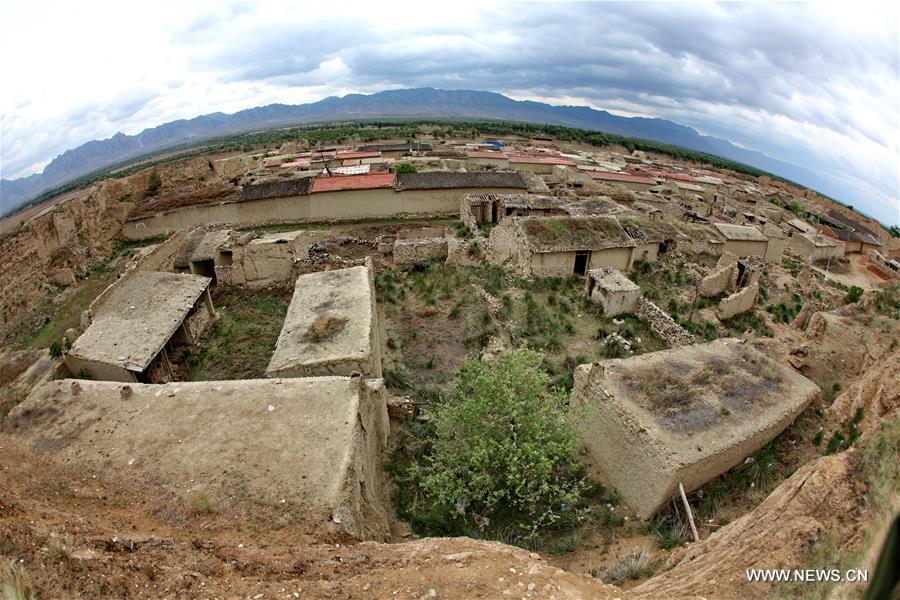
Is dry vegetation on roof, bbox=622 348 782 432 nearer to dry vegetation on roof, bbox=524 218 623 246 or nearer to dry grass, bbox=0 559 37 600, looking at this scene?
dry grass, bbox=0 559 37 600

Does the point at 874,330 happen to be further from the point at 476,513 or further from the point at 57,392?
the point at 57,392

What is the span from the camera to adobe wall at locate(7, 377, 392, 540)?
634 centimetres

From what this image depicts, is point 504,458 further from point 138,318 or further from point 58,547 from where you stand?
point 138,318

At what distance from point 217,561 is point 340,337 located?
580 centimetres

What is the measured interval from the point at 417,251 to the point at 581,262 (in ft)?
26.2

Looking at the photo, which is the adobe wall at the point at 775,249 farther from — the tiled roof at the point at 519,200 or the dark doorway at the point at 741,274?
the tiled roof at the point at 519,200

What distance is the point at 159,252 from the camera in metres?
19.8

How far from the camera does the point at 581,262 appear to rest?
20.5 m

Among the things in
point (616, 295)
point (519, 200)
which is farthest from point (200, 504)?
point (519, 200)

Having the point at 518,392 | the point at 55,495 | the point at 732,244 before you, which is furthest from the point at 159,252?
the point at 732,244

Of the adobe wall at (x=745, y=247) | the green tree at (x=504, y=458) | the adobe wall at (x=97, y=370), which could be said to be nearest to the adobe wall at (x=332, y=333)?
the green tree at (x=504, y=458)

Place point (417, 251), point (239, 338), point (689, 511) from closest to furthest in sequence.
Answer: point (689, 511)
point (239, 338)
point (417, 251)

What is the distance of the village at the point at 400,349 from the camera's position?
7.30m

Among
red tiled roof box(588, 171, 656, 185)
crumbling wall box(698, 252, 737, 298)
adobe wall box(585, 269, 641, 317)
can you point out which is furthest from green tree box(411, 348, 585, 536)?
red tiled roof box(588, 171, 656, 185)
